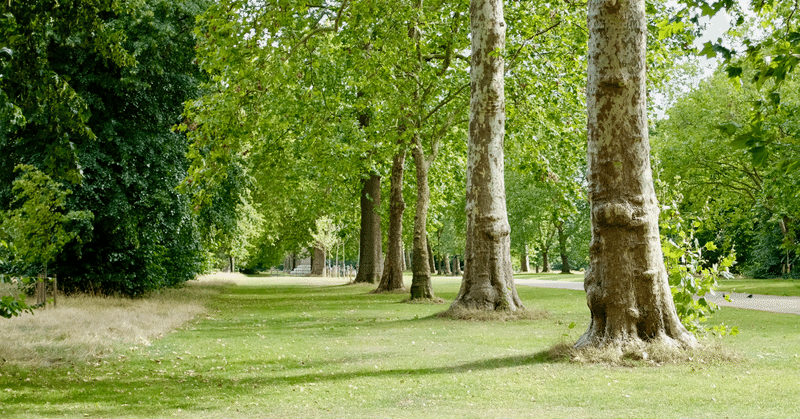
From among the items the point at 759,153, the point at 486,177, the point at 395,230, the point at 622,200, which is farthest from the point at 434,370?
the point at 395,230

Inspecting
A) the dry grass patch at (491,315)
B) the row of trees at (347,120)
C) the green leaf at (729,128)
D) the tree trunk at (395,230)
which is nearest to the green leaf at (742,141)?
A: the green leaf at (729,128)

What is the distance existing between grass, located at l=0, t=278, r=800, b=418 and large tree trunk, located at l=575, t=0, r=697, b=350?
0.61 m

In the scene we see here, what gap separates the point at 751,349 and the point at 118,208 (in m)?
15.9

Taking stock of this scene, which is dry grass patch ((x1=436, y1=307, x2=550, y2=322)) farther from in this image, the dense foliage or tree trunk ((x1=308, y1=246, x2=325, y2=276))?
tree trunk ((x1=308, y1=246, x2=325, y2=276))

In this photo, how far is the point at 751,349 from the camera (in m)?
9.72

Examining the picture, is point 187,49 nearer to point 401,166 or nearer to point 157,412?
point 401,166

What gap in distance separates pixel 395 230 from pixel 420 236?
440 cm

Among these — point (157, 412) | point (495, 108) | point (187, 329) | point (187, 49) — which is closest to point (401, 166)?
point (187, 49)

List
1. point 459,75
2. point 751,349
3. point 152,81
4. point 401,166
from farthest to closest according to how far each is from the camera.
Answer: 1. point 401,166
2. point 459,75
3. point 152,81
4. point 751,349

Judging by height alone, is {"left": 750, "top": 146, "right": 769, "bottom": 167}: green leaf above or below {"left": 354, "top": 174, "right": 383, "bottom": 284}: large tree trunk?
below

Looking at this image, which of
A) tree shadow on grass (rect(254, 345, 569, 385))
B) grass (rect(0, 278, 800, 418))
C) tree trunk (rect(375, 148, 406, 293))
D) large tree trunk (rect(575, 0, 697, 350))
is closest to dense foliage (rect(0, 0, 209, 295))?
grass (rect(0, 278, 800, 418))

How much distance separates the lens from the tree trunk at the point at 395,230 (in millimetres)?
26875

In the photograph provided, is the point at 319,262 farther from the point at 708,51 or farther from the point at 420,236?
A: the point at 708,51

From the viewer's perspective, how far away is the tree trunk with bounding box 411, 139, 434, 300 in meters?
22.5
